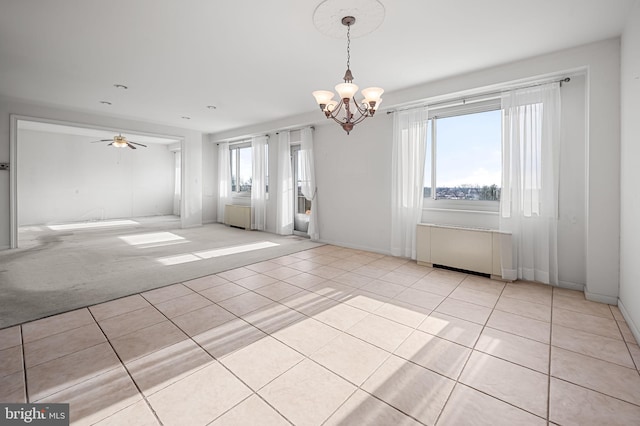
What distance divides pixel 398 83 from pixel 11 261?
6856 mm

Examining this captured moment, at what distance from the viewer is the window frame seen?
13.8 feet

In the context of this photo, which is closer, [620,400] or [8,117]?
[620,400]

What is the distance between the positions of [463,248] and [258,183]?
5.40 meters

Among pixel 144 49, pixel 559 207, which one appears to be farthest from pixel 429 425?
pixel 144 49

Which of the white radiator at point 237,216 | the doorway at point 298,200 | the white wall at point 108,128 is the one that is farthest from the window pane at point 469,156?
the white wall at point 108,128

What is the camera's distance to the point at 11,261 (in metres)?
4.61

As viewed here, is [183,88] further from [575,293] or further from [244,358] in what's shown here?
[575,293]

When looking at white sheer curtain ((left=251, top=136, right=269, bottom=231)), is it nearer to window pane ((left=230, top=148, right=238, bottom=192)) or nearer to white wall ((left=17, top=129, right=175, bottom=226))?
window pane ((left=230, top=148, right=238, bottom=192))

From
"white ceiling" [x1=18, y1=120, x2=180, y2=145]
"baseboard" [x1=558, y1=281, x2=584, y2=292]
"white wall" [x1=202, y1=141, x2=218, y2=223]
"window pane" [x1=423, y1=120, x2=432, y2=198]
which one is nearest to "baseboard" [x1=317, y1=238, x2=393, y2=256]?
"window pane" [x1=423, y1=120, x2=432, y2=198]

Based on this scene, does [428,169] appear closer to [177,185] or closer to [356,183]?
[356,183]

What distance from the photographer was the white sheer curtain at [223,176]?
29.6 ft

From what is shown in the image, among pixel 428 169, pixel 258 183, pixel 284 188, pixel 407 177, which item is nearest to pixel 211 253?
pixel 284 188

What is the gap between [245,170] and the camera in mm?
8758

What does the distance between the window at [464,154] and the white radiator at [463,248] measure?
0.53m
